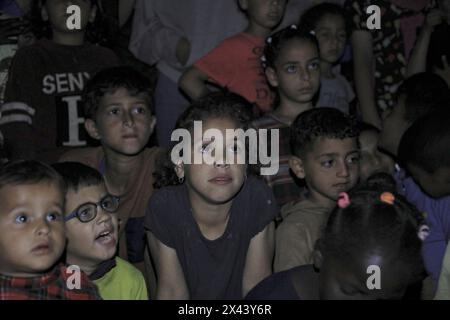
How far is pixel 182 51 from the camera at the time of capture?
11.8 ft

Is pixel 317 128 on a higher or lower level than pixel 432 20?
lower

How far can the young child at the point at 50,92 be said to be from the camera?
10.1ft

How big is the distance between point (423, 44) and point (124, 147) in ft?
5.98

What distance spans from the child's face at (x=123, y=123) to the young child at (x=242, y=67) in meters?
0.53

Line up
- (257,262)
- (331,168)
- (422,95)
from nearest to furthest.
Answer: (257,262) < (331,168) < (422,95)

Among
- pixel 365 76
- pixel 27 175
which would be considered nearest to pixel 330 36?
pixel 365 76

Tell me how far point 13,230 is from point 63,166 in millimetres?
489

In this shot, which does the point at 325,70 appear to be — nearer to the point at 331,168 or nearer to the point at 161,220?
the point at 331,168

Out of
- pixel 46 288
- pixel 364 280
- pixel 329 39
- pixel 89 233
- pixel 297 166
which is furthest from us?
pixel 329 39

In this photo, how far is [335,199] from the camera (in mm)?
2885

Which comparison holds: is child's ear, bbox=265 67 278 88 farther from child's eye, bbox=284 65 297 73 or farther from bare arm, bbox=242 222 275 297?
bare arm, bbox=242 222 275 297

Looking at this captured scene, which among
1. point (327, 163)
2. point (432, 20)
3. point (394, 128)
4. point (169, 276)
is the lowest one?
point (169, 276)

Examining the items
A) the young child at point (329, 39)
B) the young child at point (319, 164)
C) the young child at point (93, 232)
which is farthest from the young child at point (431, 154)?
the young child at point (93, 232)

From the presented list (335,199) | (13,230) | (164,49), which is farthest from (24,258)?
(164,49)
